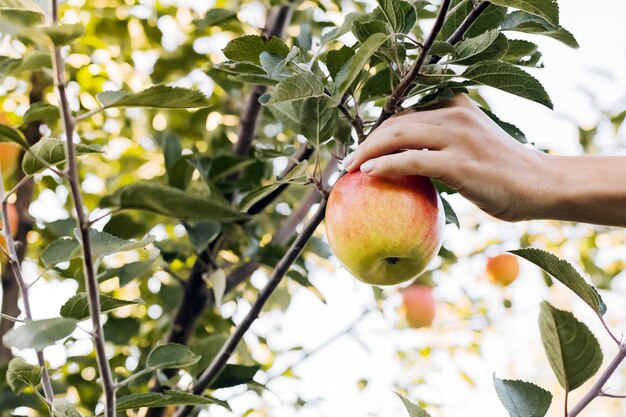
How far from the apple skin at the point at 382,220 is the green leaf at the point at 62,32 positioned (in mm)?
400

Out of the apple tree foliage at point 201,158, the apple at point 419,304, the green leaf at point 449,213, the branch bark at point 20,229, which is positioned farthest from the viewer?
the apple at point 419,304

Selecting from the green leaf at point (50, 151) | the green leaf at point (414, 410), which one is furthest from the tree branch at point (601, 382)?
the green leaf at point (50, 151)

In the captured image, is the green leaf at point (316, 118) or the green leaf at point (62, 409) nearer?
the green leaf at point (62, 409)

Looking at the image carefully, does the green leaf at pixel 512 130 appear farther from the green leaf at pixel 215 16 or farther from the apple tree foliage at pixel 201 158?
the green leaf at pixel 215 16

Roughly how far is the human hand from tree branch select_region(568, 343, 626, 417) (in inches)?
8.7

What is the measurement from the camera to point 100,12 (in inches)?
59.7

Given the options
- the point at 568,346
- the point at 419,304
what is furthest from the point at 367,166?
the point at 419,304

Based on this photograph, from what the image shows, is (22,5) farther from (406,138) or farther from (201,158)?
(201,158)

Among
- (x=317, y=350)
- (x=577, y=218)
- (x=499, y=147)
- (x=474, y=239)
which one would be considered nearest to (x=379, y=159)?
(x=499, y=147)

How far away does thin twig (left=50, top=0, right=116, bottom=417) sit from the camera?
1.75 ft

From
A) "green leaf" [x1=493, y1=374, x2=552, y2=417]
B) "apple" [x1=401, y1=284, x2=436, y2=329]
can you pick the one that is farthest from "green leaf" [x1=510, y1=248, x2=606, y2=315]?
"apple" [x1=401, y1=284, x2=436, y2=329]

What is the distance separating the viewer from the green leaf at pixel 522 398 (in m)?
0.70

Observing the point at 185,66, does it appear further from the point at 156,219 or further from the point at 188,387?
the point at 188,387

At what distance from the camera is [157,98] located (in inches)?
24.0
